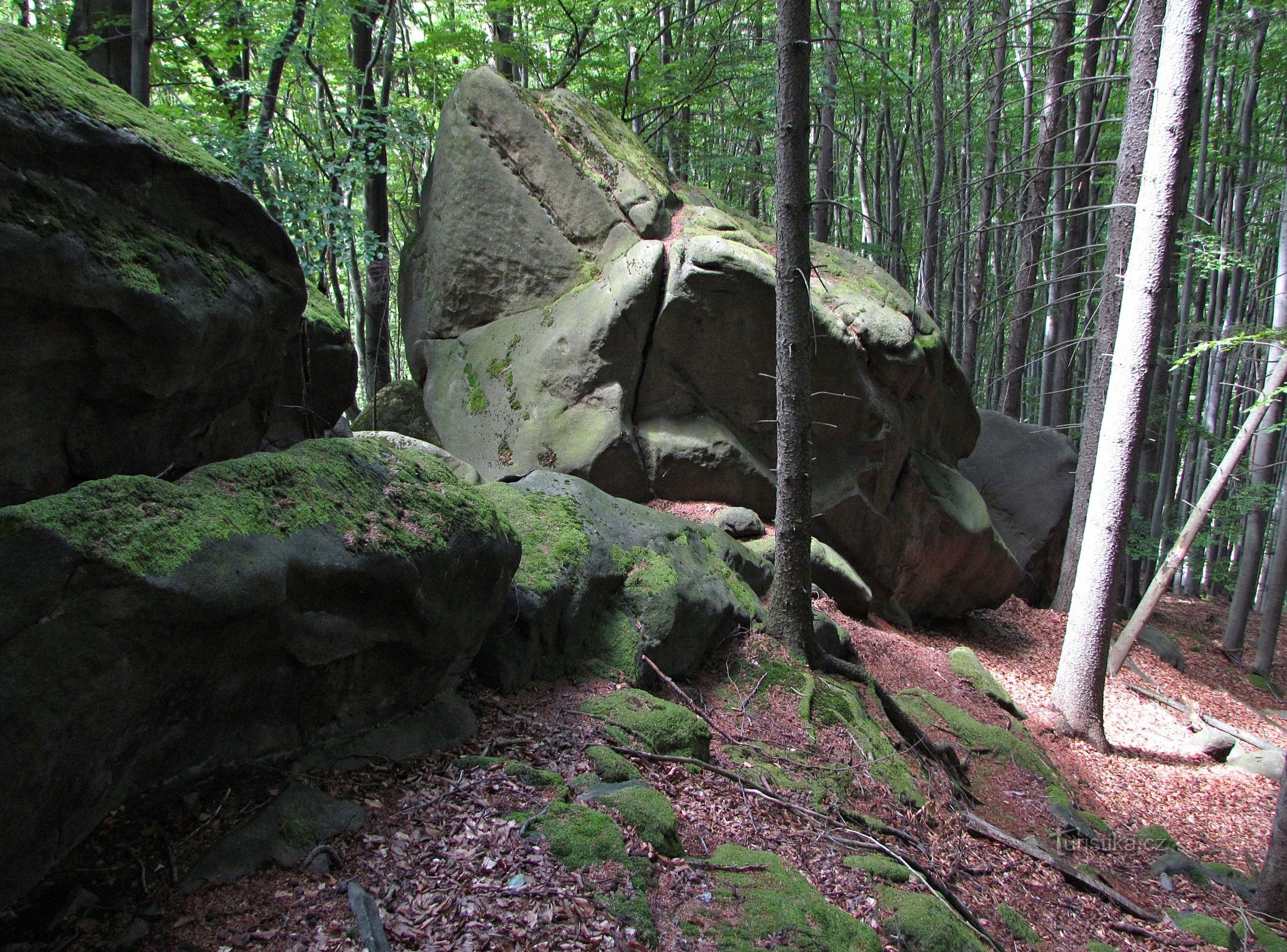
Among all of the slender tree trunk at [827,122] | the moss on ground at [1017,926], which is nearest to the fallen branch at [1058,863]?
the moss on ground at [1017,926]

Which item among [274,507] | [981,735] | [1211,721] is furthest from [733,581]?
[1211,721]

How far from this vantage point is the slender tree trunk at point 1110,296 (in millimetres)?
10695

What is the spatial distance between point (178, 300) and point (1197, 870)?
8.15m

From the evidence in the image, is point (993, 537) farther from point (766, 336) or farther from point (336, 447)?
point (336, 447)

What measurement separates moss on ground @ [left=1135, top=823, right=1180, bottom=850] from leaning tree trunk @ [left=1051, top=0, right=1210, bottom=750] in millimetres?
1889

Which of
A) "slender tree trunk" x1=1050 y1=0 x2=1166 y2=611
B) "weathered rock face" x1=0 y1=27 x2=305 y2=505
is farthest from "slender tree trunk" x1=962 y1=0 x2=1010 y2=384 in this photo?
"weathered rock face" x1=0 y1=27 x2=305 y2=505

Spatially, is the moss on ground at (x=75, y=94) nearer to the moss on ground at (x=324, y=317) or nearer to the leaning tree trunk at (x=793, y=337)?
the moss on ground at (x=324, y=317)

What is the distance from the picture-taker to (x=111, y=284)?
10.6 feet

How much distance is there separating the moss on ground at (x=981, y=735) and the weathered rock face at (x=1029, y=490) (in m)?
6.52

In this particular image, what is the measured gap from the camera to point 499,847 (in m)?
3.30

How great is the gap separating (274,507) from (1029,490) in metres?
13.5

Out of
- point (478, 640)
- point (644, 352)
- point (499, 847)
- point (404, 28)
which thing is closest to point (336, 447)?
point (478, 640)

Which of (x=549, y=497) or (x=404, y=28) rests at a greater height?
(x=404, y=28)

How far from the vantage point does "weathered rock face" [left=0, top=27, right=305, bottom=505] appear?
3.05 metres
